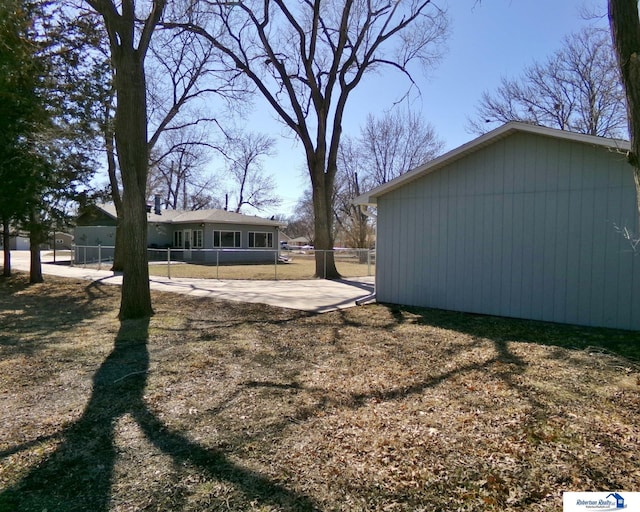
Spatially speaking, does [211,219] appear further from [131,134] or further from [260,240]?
[131,134]

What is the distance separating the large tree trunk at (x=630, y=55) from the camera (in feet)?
11.0

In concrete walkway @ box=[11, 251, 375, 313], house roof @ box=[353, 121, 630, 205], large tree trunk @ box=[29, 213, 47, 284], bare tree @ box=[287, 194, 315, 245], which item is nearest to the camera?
house roof @ box=[353, 121, 630, 205]

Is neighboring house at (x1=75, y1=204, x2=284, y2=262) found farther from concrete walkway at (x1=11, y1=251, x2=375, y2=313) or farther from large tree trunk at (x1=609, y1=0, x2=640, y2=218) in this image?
large tree trunk at (x1=609, y1=0, x2=640, y2=218)

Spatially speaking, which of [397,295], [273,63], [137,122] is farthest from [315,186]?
[137,122]

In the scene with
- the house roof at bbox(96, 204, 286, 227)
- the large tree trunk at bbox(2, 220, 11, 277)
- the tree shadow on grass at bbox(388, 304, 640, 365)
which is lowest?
the tree shadow on grass at bbox(388, 304, 640, 365)

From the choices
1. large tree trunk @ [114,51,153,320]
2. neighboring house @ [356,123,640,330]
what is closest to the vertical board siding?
neighboring house @ [356,123,640,330]

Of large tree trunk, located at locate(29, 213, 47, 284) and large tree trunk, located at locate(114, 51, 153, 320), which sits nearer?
large tree trunk, located at locate(114, 51, 153, 320)

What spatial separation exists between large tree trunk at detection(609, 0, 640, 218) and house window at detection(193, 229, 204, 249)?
2355cm

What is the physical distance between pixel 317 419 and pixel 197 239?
23754mm

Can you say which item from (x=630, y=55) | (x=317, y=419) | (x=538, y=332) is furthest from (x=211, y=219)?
(x=630, y=55)

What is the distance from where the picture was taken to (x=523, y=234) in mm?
7145

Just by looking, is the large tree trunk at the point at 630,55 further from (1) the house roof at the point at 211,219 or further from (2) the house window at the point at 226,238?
(2) the house window at the point at 226,238

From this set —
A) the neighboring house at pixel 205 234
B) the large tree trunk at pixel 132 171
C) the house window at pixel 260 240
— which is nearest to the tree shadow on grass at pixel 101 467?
the large tree trunk at pixel 132 171

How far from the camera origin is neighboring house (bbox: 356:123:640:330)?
6.28 m
